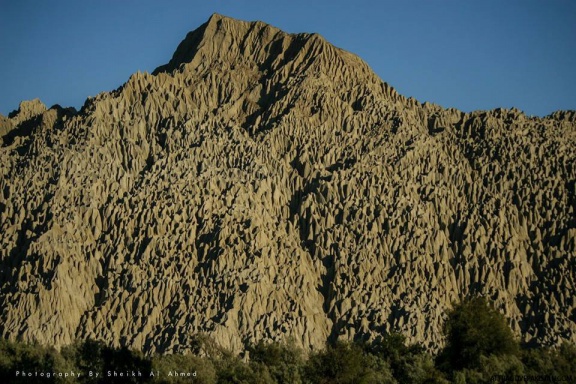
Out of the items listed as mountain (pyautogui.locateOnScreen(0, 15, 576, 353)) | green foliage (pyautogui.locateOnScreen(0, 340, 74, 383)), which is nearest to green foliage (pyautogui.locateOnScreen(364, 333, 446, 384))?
mountain (pyautogui.locateOnScreen(0, 15, 576, 353))

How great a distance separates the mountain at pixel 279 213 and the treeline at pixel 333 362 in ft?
12.4

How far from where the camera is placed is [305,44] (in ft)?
440

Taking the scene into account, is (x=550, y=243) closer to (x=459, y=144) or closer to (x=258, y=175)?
(x=459, y=144)

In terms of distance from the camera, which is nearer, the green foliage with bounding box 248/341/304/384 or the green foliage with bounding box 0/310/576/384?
the green foliage with bounding box 0/310/576/384

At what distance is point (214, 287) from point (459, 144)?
2981cm

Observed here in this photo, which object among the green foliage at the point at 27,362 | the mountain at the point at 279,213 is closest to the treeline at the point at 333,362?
the green foliage at the point at 27,362

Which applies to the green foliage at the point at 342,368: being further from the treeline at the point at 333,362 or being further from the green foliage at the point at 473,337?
the green foliage at the point at 473,337

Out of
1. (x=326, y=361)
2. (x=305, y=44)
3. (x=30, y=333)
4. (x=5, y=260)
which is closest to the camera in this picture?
(x=326, y=361)

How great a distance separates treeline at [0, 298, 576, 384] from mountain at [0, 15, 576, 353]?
3.79 metres

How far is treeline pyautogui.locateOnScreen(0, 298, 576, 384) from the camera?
304 feet

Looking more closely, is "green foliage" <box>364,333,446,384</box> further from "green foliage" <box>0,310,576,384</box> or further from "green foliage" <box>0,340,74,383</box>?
"green foliage" <box>0,340,74,383</box>

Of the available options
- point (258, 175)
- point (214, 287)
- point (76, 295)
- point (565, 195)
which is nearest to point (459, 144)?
point (565, 195)

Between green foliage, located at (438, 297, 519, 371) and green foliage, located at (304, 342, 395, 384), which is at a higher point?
green foliage, located at (438, 297, 519, 371)

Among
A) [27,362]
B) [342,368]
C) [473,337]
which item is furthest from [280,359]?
[27,362]
